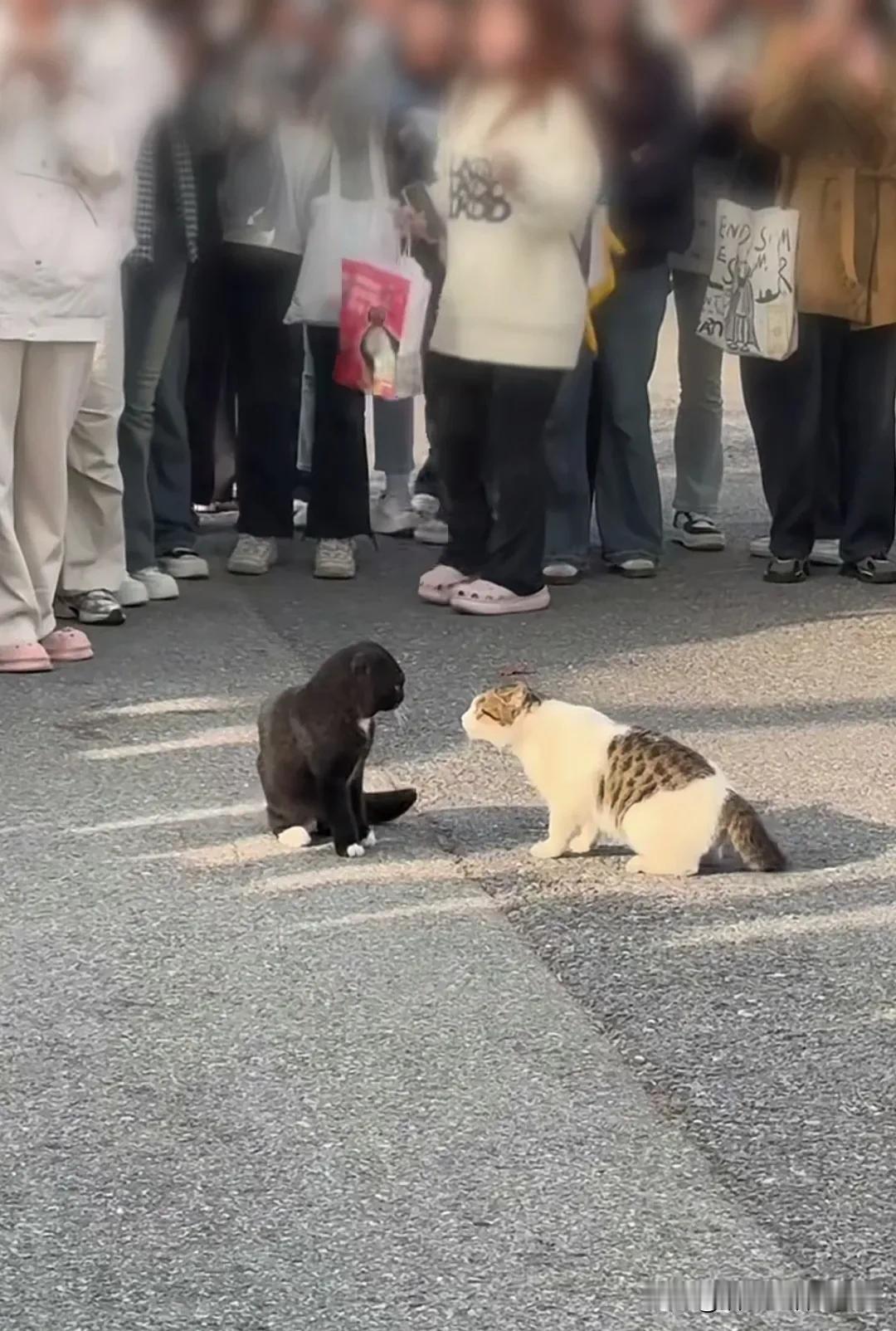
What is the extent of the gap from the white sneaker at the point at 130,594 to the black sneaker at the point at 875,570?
1.62 m

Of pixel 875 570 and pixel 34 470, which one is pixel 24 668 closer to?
pixel 34 470

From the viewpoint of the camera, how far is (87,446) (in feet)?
14.6

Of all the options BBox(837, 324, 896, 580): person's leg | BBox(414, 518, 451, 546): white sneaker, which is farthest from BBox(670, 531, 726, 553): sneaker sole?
BBox(414, 518, 451, 546): white sneaker

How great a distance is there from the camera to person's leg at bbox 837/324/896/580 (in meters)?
4.96

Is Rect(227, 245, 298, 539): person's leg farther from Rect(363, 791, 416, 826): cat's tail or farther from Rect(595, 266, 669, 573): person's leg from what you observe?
Rect(363, 791, 416, 826): cat's tail

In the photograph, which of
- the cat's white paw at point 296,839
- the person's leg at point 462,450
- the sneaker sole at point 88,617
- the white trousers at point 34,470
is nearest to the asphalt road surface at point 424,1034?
the cat's white paw at point 296,839

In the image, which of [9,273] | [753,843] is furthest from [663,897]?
[9,273]

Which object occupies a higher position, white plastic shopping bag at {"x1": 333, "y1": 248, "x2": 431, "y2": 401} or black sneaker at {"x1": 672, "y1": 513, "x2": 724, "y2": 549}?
white plastic shopping bag at {"x1": 333, "y1": 248, "x2": 431, "y2": 401}

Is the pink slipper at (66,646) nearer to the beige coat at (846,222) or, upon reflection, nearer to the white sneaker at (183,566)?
the white sneaker at (183,566)

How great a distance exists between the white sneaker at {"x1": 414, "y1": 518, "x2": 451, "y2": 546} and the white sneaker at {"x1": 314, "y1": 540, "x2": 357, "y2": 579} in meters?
0.42

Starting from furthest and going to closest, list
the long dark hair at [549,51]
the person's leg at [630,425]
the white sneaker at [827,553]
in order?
the white sneaker at [827,553]
the person's leg at [630,425]
the long dark hair at [549,51]

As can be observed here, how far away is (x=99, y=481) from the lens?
14.6 feet

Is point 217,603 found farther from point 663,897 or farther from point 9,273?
point 663,897

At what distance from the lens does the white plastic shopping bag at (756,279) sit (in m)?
4.77
